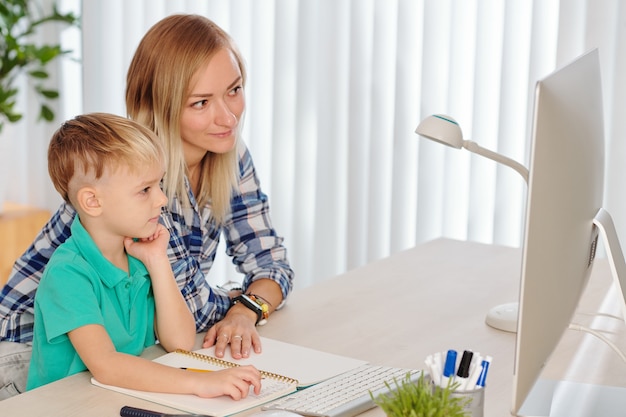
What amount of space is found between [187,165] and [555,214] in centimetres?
94

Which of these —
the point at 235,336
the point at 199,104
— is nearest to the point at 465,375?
the point at 235,336

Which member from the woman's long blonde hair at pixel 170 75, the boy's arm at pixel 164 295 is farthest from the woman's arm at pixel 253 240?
the boy's arm at pixel 164 295

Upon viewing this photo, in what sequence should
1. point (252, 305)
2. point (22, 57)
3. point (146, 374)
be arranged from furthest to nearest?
1. point (22, 57)
2. point (252, 305)
3. point (146, 374)

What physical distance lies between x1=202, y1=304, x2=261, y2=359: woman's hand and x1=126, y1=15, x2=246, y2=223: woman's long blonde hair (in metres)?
0.27

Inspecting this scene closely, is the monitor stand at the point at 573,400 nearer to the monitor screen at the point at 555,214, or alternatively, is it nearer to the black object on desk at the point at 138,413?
the monitor screen at the point at 555,214

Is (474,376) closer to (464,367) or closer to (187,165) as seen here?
(464,367)

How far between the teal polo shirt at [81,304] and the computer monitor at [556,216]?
64 centimetres

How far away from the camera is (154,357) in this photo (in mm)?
1463

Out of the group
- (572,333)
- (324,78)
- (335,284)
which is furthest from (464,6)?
(572,333)

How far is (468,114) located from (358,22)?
Answer: 461 millimetres

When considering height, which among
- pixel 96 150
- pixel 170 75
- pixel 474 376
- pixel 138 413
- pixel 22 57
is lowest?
pixel 138 413

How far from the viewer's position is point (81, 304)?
1334mm

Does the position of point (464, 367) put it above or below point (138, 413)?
above

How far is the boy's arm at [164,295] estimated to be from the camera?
1.46 meters
